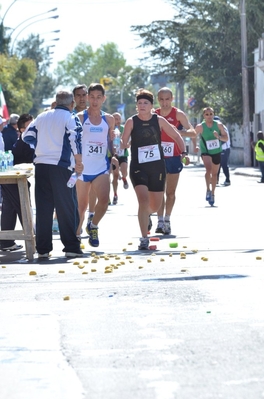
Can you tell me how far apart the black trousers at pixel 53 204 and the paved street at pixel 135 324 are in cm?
25

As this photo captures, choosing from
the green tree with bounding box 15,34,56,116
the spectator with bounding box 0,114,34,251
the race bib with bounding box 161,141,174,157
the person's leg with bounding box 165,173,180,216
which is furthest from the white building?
the green tree with bounding box 15,34,56,116

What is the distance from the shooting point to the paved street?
5523mm

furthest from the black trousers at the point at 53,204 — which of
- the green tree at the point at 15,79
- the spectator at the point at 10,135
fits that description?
the green tree at the point at 15,79

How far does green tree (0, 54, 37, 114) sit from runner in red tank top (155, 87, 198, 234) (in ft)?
155

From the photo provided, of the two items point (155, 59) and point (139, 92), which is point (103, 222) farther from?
point (155, 59)

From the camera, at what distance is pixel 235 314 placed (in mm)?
7387

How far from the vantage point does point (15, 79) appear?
73.6 m

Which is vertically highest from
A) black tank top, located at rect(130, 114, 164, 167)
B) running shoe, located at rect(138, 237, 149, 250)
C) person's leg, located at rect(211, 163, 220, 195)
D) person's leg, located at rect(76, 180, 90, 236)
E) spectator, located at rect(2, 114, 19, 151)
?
black tank top, located at rect(130, 114, 164, 167)

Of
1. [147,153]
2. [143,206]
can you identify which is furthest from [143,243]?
[147,153]

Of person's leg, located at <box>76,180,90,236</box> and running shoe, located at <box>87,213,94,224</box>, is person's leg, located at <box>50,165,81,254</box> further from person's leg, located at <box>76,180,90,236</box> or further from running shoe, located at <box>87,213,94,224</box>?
running shoe, located at <box>87,213,94,224</box>

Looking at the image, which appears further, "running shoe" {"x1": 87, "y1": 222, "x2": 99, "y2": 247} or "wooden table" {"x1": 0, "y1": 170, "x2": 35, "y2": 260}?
"running shoe" {"x1": 87, "y1": 222, "x2": 99, "y2": 247}

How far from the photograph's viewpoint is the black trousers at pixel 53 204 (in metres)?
11.8

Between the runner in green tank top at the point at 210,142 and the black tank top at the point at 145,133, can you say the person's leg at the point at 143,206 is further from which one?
the runner in green tank top at the point at 210,142

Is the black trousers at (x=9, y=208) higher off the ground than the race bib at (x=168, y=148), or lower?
lower
